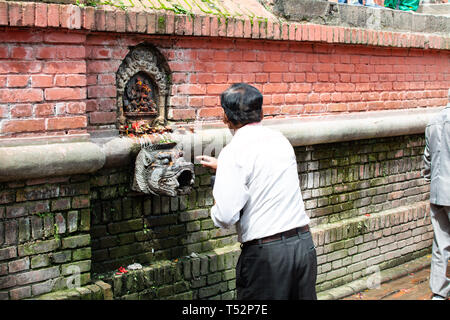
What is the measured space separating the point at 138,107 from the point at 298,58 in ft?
5.85

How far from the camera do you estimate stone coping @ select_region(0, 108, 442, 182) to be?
A: 349 centimetres

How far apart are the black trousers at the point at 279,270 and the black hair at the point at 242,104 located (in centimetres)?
72

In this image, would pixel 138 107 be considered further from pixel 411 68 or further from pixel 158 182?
pixel 411 68

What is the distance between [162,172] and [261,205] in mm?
1076

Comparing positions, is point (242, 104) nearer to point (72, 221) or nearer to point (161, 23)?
point (161, 23)

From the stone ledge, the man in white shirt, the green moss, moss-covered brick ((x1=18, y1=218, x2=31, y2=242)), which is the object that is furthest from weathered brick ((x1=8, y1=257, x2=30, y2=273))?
the stone ledge

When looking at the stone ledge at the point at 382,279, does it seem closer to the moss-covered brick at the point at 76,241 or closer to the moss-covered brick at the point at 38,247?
the moss-covered brick at the point at 76,241

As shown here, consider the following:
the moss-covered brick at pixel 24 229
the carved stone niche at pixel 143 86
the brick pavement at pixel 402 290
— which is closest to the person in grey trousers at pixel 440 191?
the brick pavement at pixel 402 290

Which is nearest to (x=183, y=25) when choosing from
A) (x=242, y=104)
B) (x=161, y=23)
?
(x=161, y=23)

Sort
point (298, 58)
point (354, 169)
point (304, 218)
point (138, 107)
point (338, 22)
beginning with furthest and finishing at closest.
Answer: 1. point (354, 169)
2. point (338, 22)
3. point (298, 58)
4. point (138, 107)
5. point (304, 218)

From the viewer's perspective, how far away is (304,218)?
3344mm

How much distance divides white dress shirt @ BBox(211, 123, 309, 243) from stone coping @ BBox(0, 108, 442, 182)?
3.43ft

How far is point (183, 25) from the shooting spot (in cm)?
435

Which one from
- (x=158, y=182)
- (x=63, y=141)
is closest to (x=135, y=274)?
(x=158, y=182)
